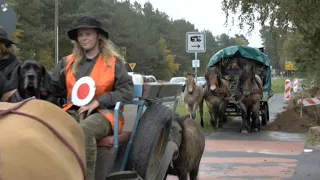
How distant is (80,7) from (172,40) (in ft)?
166

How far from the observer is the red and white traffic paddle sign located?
402 cm

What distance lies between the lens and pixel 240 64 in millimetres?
17031

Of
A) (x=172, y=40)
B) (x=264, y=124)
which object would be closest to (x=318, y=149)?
(x=264, y=124)

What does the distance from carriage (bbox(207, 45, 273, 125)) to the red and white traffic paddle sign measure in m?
12.3

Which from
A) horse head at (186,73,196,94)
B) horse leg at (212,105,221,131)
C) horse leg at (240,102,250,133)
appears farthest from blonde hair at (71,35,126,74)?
horse head at (186,73,196,94)

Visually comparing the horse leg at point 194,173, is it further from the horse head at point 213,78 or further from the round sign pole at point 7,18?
the horse head at point 213,78

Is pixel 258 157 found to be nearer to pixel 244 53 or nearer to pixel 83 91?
pixel 244 53

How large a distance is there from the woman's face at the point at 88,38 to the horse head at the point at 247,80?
1083 cm

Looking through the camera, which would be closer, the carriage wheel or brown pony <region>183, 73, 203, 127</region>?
the carriage wheel

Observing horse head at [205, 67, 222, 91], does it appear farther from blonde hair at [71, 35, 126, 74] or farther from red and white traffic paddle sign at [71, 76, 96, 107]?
red and white traffic paddle sign at [71, 76, 96, 107]

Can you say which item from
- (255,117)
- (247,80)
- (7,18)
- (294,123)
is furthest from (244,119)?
(7,18)

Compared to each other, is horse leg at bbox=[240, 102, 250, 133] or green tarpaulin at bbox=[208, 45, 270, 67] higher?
green tarpaulin at bbox=[208, 45, 270, 67]

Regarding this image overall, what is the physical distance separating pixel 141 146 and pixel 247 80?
35.8 feet

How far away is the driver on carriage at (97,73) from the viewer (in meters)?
3.97
